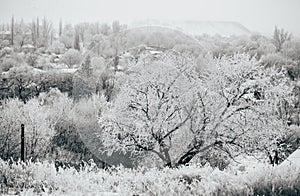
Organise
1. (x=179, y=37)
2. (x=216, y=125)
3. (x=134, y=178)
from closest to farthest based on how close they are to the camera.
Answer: (x=134, y=178)
(x=216, y=125)
(x=179, y=37)

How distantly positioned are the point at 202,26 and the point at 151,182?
19.7 meters

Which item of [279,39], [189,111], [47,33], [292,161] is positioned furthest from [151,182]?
[47,33]

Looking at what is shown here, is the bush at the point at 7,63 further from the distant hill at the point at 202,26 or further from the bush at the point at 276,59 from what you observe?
the distant hill at the point at 202,26

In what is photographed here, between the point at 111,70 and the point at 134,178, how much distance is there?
11.8m

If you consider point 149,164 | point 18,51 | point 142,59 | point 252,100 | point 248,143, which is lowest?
point 18,51

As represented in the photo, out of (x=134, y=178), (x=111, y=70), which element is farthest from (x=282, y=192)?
(x=111, y=70)

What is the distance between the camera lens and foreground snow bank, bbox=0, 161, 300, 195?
6547 mm

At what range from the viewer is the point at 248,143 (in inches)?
574

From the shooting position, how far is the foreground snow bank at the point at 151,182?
21.5ft

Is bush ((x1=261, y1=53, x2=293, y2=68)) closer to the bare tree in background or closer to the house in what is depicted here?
the bare tree in background

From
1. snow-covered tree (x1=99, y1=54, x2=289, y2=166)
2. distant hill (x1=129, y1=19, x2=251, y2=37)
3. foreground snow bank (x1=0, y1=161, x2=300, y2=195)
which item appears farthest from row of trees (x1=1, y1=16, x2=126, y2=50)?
foreground snow bank (x1=0, y1=161, x2=300, y2=195)

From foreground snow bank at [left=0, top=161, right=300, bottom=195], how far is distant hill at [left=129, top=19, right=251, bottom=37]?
10.3m

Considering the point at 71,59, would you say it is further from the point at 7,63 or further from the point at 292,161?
the point at 292,161

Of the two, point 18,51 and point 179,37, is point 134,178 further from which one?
point 18,51
